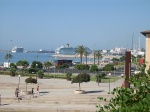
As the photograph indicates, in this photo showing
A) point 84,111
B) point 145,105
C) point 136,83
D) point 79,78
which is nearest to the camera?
point 145,105

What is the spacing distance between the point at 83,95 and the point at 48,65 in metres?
41.9

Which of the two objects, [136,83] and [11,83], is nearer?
[136,83]

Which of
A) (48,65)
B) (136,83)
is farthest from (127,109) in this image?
(48,65)

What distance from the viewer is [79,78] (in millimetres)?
30109

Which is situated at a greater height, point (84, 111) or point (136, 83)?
point (136, 83)

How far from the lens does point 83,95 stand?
28.1 m

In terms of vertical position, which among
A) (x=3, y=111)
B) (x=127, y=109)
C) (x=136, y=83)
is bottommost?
(x=3, y=111)

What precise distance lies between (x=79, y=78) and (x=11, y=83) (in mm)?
9706

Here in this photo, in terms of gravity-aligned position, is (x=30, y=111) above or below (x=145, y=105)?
below

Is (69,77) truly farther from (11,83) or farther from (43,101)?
(43,101)

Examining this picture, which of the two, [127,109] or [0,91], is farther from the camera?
[0,91]

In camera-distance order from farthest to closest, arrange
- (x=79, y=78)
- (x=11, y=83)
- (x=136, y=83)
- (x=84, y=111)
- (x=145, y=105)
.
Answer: (x=11, y=83), (x=79, y=78), (x=84, y=111), (x=136, y=83), (x=145, y=105)

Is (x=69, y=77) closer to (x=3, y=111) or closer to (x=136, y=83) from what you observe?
(x=3, y=111)

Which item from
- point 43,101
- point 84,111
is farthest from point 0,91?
point 84,111
